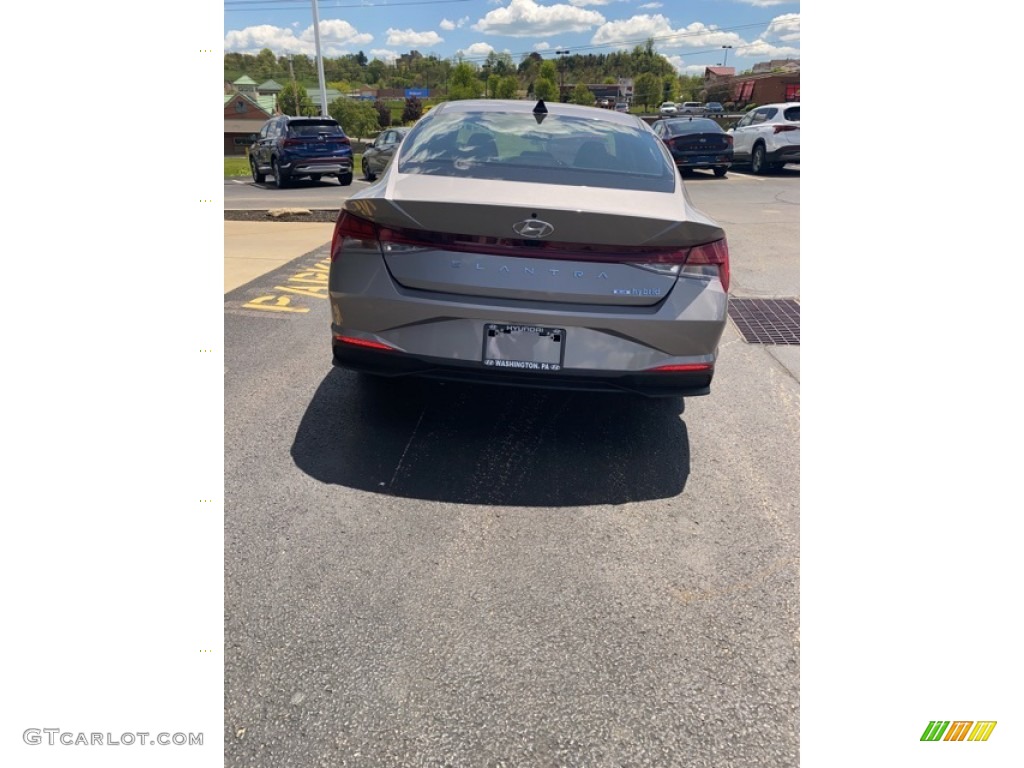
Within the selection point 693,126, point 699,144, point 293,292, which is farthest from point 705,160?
point 293,292

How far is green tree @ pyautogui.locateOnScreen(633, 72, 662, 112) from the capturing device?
92.4 metres

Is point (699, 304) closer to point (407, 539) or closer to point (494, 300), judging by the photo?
point (494, 300)

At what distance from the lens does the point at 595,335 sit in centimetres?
336

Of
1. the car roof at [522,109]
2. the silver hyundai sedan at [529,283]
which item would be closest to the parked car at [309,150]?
the car roof at [522,109]

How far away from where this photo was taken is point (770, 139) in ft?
66.0

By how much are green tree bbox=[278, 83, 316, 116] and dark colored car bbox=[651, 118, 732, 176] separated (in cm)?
6872

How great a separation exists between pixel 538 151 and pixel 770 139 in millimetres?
18162

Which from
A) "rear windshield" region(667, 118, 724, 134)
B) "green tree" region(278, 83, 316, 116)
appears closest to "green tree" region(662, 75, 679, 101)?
"green tree" region(278, 83, 316, 116)

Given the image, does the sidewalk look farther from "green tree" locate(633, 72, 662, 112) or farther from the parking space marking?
"green tree" locate(633, 72, 662, 112)

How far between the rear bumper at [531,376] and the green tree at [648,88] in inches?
3751

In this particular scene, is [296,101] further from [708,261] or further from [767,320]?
[708,261]

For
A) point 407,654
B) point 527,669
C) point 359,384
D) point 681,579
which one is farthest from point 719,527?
point 359,384

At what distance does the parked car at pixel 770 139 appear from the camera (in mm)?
19859

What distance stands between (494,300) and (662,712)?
5.94ft
